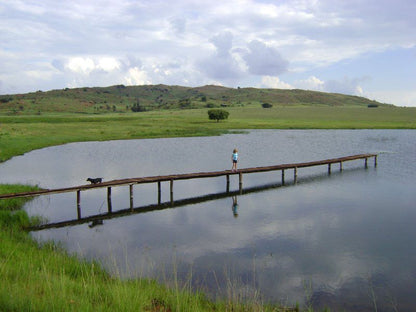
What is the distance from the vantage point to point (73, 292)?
9070 mm

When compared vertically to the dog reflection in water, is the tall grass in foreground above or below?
above

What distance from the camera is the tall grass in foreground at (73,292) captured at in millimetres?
7801

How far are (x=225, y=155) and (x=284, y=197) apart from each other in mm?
21143

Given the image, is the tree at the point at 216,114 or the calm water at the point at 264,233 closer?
the calm water at the point at 264,233

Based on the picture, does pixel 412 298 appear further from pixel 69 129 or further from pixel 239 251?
pixel 69 129

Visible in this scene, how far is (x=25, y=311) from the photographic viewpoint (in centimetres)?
732

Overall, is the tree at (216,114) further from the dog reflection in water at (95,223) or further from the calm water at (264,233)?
the dog reflection in water at (95,223)

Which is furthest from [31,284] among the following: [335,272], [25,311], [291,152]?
[291,152]

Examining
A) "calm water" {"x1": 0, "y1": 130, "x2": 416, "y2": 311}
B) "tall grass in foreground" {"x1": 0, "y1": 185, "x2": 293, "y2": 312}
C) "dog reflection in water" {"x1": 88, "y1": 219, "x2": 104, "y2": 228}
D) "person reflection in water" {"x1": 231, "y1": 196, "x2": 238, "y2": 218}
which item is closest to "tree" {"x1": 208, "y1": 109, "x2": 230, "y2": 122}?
"calm water" {"x1": 0, "y1": 130, "x2": 416, "y2": 311}

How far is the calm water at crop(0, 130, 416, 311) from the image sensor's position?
42.5ft

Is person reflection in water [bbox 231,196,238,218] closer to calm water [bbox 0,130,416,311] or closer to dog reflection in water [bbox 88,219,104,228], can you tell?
calm water [bbox 0,130,416,311]

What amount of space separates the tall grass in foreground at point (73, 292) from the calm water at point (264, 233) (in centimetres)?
112

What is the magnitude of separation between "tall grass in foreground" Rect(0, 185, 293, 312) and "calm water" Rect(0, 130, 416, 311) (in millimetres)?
1118

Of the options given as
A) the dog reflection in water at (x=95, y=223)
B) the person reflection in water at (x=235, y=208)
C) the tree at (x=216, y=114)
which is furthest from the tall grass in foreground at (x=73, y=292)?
the tree at (x=216, y=114)
